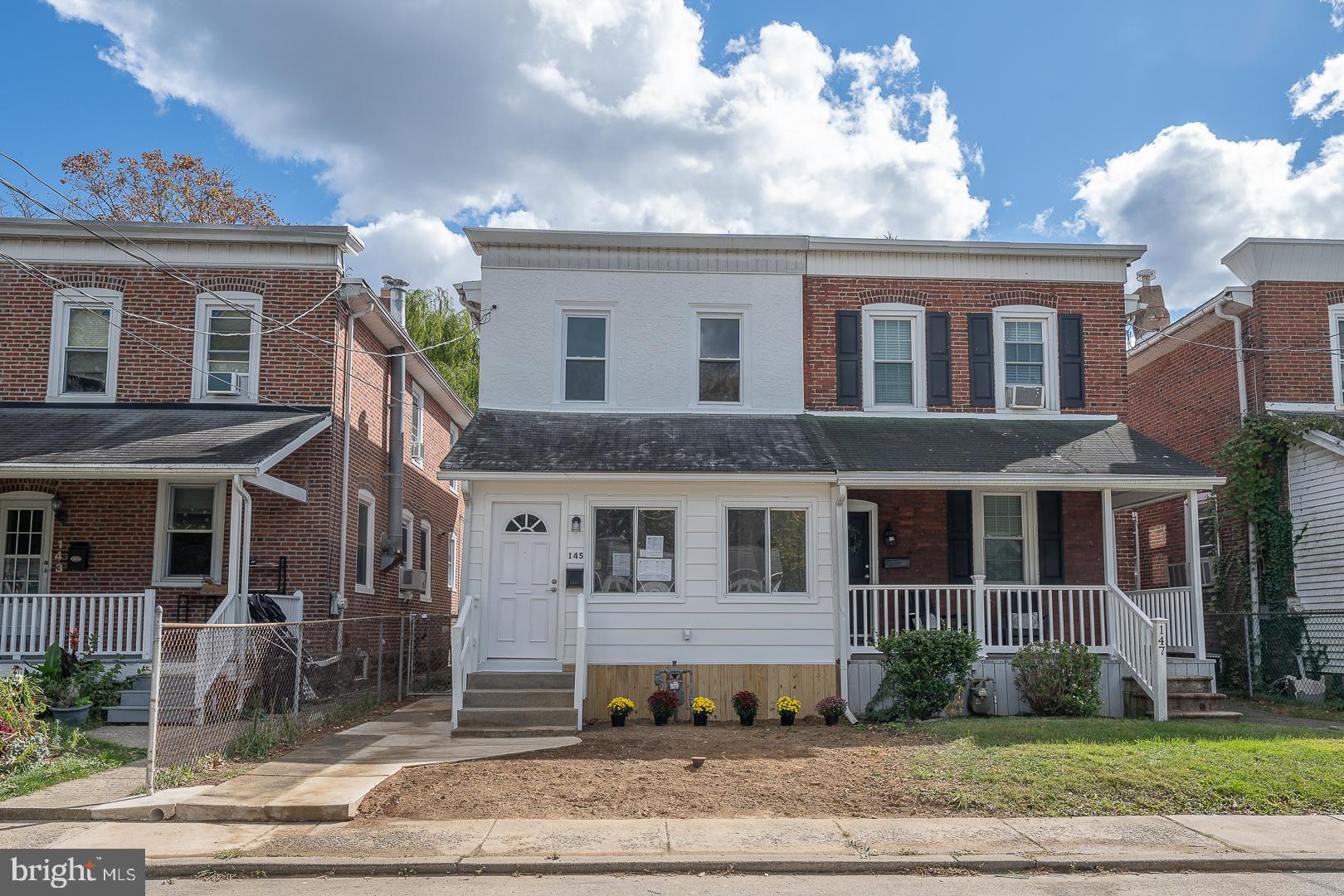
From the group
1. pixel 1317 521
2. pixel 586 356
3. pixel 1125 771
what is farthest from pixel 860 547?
pixel 1317 521

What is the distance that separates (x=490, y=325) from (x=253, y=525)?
4340 millimetres

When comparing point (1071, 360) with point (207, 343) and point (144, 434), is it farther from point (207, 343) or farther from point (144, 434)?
point (144, 434)

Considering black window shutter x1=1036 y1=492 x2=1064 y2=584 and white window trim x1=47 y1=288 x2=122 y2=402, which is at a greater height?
white window trim x1=47 y1=288 x2=122 y2=402

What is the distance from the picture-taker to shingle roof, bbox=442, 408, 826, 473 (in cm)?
1408

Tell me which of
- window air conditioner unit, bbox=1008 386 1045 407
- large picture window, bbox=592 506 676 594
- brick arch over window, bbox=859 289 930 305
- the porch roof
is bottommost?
large picture window, bbox=592 506 676 594

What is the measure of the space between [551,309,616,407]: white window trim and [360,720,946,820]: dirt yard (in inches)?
220

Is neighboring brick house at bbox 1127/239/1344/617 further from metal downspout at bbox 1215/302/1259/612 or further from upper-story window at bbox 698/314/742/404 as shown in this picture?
upper-story window at bbox 698/314/742/404

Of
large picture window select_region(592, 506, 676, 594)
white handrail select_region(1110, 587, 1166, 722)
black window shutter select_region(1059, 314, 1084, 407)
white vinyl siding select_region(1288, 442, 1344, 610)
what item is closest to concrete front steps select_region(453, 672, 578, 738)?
large picture window select_region(592, 506, 676, 594)

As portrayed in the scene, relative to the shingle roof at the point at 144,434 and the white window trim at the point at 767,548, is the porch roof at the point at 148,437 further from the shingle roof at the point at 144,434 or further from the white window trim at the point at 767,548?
the white window trim at the point at 767,548

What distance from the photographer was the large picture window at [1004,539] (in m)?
16.0

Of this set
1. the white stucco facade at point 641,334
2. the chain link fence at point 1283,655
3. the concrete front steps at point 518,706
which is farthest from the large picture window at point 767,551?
the chain link fence at point 1283,655

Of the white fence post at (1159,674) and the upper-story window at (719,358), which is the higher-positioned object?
the upper-story window at (719,358)

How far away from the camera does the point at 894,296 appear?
16.6m

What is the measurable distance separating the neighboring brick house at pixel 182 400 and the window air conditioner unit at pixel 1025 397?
9553 mm
